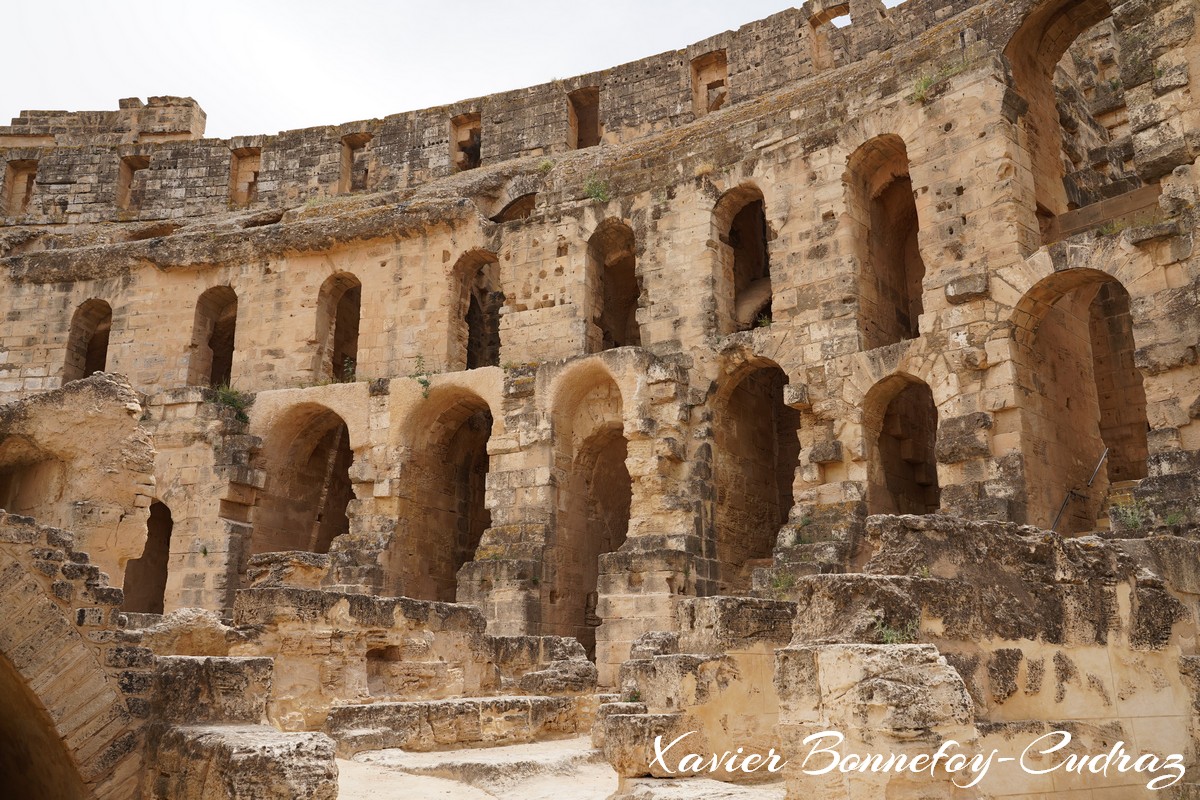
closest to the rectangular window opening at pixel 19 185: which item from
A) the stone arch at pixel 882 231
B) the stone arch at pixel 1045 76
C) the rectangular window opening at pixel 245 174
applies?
the rectangular window opening at pixel 245 174

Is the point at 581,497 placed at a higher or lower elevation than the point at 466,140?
lower

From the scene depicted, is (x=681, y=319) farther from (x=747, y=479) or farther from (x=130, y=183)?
(x=130, y=183)

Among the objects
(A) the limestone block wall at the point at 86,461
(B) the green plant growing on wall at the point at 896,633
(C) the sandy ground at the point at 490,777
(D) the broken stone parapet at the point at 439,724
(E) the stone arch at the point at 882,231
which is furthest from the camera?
(E) the stone arch at the point at 882,231

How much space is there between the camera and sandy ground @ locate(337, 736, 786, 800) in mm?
6789

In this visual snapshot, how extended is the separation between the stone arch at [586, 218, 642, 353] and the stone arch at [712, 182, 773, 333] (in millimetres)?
1338

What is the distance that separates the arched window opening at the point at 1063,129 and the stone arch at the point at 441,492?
28.4 ft

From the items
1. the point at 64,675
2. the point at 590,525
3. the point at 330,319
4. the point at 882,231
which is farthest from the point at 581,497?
the point at 64,675

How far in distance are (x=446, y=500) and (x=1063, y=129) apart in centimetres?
1110

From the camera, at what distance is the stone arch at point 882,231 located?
1400cm

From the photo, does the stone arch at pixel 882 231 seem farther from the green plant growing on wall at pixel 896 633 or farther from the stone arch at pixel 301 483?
the green plant growing on wall at pixel 896 633

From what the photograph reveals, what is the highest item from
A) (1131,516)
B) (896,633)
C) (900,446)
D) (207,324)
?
(207,324)

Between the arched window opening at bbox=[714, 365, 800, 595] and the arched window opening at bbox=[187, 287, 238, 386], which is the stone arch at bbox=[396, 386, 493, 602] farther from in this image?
the arched window opening at bbox=[187, 287, 238, 386]

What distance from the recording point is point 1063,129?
14977 mm

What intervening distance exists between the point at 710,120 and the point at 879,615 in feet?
46.0
